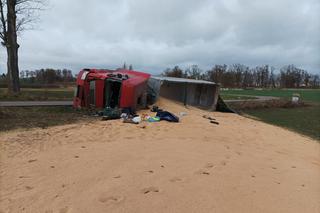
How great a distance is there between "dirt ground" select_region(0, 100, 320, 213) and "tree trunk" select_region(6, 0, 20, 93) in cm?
1308

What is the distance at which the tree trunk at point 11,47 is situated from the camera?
18.6m

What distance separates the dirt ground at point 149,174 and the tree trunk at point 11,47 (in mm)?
13076

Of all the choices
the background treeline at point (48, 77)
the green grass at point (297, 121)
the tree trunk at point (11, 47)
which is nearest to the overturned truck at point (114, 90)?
the green grass at point (297, 121)

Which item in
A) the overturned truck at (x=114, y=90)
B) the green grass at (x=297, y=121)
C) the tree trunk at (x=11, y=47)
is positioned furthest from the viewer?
the tree trunk at (x=11, y=47)

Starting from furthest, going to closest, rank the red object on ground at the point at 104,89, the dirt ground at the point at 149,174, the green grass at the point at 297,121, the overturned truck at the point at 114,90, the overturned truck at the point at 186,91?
the overturned truck at the point at 186,91 < the red object on ground at the point at 104,89 < the green grass at the point at 297,121 < the overturned truck at the point at 114,90 < the dirt ground at the point at 149,174

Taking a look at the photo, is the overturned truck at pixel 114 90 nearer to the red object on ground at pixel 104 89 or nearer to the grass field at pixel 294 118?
the red object on ground at pixel 104 89

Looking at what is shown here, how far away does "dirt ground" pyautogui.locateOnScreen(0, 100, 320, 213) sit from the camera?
11.4 feet

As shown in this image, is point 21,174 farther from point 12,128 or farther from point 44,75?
point 44,75

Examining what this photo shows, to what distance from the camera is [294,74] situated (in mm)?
79375

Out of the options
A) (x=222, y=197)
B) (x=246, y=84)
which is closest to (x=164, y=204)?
(x=222, y=197)

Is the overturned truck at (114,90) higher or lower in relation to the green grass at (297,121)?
higher

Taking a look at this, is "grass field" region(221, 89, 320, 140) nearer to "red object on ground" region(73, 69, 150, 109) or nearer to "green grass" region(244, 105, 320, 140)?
"green grass" region(244, 105, 320, 140)

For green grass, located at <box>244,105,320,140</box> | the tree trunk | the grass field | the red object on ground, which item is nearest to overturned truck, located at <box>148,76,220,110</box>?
the red object on ground

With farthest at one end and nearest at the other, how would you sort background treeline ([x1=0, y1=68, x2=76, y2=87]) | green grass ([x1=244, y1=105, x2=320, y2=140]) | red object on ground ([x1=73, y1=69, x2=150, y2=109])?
background treeline ([x1=0, y1=68, x2=76, y2=87]) → red object on ground ([x1=73, y1=69, x2=150, y2=109]) → green grass ([x1=244, y1=105, x2=320, y2=140])
